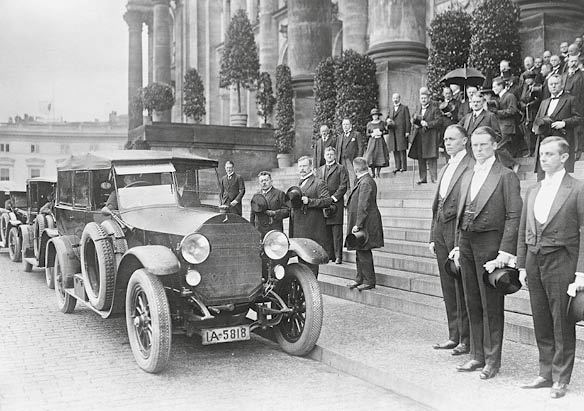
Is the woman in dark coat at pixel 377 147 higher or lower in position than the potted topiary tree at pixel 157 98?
lower

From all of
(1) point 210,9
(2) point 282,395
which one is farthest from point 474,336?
(1) point 210,9

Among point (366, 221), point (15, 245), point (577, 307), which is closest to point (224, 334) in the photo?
point (366, 221)

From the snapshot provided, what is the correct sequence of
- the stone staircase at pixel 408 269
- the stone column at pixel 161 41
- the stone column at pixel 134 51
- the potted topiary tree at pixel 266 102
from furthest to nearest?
the stone column at pixel 134 51, the stone column at pixel 161 41, the potted topiary tree at pixel 266 102, the stone staircase at pixel 408 269

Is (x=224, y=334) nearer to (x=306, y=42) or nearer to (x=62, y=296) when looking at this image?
(x=62, y=296)

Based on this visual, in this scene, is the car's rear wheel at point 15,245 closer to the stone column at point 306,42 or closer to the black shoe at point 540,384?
the stone column at point 306,42

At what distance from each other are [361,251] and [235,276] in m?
2.68

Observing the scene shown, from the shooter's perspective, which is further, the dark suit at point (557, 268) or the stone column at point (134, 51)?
the stone column at point (134, 51)

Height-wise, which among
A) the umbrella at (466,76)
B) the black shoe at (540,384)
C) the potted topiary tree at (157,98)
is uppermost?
the potted topiary tree at (157,98)

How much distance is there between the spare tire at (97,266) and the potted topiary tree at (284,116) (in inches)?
539

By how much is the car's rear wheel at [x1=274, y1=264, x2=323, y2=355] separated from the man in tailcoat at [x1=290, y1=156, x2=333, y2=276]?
2982 mm

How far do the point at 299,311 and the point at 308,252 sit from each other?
0.60m

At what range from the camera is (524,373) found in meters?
5.02

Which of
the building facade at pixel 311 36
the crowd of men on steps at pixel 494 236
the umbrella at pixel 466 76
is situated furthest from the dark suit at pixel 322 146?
the crowd of men on steps at pixel 494 236

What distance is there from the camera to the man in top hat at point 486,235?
16.3ft
